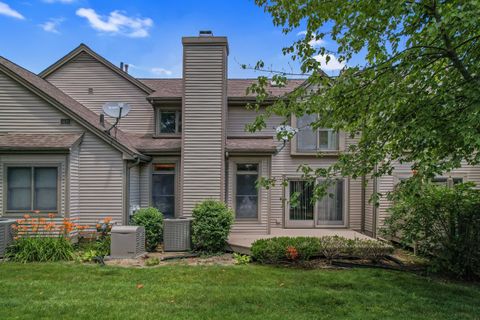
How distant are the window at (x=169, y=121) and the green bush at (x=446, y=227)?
7890 mm

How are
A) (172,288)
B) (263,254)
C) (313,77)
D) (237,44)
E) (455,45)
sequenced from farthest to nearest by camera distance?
(237,44), (263,254), (172,288), (313,77), (455,45)

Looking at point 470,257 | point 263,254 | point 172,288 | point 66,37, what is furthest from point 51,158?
point 470,257

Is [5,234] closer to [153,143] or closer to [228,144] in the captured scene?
[153,143]

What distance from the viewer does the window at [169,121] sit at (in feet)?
37.9

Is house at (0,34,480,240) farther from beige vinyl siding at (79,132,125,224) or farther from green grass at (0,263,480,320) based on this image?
green grass at (0,263,480,320)

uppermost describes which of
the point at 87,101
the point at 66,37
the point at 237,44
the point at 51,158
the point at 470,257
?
the point at 66,37

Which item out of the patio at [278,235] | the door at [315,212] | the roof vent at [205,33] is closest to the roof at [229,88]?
the roof vent at [205,33]

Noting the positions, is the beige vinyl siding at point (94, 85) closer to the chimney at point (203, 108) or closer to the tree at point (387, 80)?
the chimney at point (203, 108)

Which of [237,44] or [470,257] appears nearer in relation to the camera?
[470,257]

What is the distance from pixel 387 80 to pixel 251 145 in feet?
19.0

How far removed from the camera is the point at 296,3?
4.99 metres

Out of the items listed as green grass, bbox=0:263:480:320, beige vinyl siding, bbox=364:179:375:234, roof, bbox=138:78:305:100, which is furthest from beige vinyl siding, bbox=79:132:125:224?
beige vinyl siding, bbox=364:179:375:234

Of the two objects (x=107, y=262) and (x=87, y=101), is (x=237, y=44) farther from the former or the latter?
(x=107, y=262)

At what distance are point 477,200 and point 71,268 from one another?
28.3 ft
